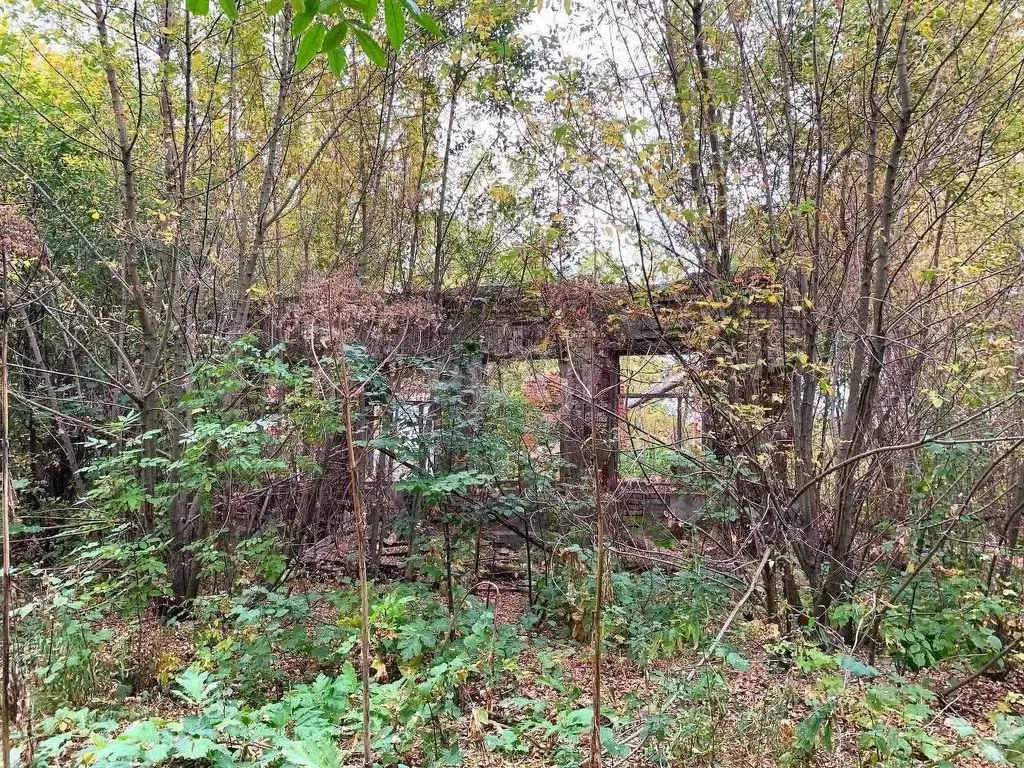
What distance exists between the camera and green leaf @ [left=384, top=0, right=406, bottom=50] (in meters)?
1.22

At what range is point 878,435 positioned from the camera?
3.12 meters

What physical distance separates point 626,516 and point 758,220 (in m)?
2.39

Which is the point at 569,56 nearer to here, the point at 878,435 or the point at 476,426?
the point at 476,426

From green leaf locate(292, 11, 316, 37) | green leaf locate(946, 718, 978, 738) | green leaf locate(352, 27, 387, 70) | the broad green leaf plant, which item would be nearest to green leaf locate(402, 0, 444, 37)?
the broad green leaf plant

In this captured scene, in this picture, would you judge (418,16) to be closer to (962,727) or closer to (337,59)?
(337,59)

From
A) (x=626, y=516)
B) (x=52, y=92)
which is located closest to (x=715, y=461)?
(x=626, y=516)

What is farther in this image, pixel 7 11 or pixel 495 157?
pixel 495 157

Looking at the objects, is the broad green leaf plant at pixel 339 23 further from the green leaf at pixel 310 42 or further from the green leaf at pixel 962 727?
the green leaf at pixel 962 727

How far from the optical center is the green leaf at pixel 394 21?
1217mm

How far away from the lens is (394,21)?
4.09ft

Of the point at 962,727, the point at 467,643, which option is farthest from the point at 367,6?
the point at 962,727

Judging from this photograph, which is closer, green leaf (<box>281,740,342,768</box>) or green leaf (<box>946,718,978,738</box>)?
green leaf (<box>281,740,342,768</box>)

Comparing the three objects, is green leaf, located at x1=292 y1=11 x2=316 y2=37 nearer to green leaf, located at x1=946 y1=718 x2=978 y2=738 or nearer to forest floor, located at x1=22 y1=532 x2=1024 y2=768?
forest floor, located at x1=22 y1=532 x2=1024 y2=768

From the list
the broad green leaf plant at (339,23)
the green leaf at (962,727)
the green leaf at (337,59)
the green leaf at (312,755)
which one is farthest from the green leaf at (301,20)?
the green leaf at (962,727)
